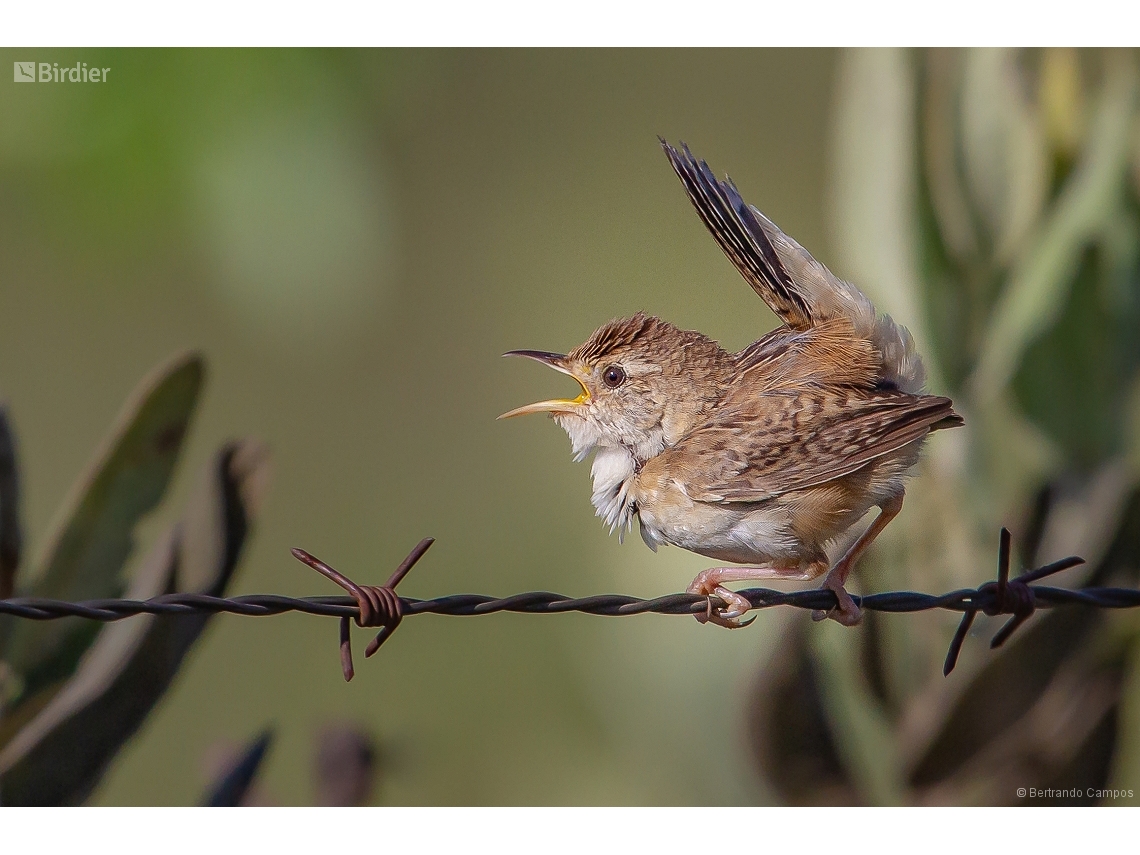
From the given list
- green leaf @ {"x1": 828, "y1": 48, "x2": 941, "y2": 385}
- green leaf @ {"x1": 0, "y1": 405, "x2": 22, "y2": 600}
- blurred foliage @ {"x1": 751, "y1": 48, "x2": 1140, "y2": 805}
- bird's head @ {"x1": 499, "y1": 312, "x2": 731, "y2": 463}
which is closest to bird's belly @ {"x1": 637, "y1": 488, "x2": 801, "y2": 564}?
bird's head @ {"x1": 499, "y1": 312, "x2": 731, "y2": 463}

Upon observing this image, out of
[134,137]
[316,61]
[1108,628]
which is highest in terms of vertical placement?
[316,61]

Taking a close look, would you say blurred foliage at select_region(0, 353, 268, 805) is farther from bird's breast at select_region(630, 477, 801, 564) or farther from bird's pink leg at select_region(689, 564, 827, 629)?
bird's pink leg at select_region(689, 564, 827, 629)

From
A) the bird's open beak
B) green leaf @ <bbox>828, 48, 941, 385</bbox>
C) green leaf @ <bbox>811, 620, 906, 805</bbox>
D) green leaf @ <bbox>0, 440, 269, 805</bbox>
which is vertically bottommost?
green leaf @ <bbox>811, 620, 906, 805</bbox>

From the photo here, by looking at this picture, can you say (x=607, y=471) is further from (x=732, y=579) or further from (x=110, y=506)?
(x=110, y=506)

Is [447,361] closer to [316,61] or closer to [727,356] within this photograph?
[316,61]

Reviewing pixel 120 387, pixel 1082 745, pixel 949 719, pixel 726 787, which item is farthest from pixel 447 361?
pixel 1082 745

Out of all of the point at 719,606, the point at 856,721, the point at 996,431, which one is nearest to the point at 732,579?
the point at 719,606

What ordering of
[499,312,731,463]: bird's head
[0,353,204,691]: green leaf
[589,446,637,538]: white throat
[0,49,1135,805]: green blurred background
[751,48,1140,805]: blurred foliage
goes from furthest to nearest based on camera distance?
[0,49,1135,805]: green blurred background → [751,48,1140,805]: blurred foliage → [0,353,204,691]: green leaf → [499,312,731,463]: bird's head → [589,446,637,538]: white throat
